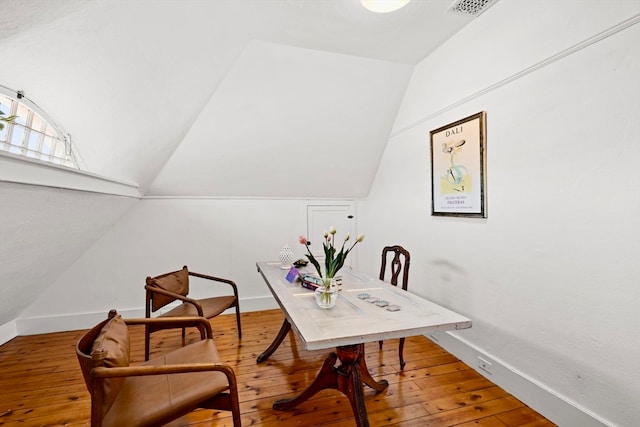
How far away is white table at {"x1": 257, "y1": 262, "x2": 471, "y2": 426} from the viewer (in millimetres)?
1240

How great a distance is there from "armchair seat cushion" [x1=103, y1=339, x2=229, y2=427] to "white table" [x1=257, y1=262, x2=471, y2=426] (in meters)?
0.46

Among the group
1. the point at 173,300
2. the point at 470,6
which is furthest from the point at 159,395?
the point at 470,6

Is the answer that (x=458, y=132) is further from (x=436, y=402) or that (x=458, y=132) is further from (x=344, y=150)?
(x=436, y=402)

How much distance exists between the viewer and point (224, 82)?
252 cm

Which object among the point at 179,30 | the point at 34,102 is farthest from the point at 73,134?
the point at 179,30

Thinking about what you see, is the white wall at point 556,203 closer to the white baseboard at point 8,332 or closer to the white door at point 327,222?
the white door at point 327,222

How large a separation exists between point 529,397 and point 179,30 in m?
3.03

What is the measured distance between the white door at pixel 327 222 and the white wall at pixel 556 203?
1.65 m

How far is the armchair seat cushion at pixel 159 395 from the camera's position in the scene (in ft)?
3.76

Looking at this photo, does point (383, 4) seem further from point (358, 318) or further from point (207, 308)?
point (207, 308)

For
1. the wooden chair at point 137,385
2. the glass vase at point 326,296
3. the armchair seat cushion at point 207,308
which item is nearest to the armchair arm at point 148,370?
the wooden chair at point 137,385

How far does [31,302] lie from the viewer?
2812 millimetres

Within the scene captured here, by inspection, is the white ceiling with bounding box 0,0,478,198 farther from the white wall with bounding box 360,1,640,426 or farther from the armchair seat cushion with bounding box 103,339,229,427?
the armchair seat cushion with bounding box 103,339,229,427

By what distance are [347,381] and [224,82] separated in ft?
8.17
